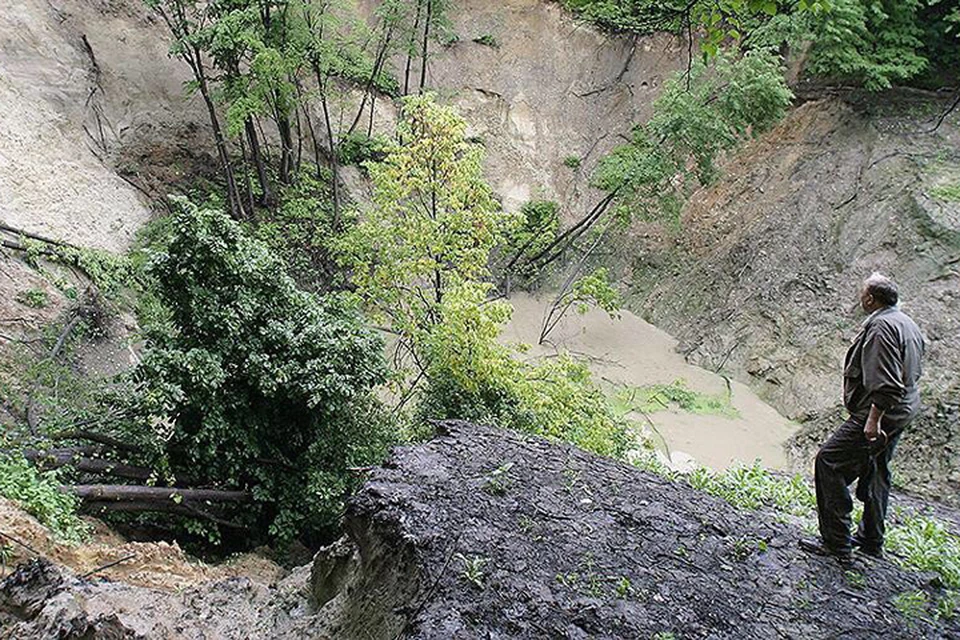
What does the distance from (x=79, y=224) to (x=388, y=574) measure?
431 inches

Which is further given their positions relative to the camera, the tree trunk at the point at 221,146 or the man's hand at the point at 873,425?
the tree trunk at the point at 221,146

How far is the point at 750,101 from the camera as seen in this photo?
14180mm

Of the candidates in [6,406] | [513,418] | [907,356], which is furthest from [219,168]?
[907,356]

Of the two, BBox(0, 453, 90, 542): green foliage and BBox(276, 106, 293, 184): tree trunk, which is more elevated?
BBox(276, 106, 293, 184): tree trunk

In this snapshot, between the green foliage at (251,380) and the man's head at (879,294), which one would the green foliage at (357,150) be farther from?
the man's head at (879,294)

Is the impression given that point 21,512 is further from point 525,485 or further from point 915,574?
point 915,574

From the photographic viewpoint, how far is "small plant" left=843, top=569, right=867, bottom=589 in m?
4.47

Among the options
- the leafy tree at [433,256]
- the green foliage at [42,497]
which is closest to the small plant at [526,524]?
the green foliage at [42,497]

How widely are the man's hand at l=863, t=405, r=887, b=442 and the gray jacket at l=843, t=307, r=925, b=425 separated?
4 centimetres

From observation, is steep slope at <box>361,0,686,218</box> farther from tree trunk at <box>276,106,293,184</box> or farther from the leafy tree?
the leafy tree

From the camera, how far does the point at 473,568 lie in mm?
4137

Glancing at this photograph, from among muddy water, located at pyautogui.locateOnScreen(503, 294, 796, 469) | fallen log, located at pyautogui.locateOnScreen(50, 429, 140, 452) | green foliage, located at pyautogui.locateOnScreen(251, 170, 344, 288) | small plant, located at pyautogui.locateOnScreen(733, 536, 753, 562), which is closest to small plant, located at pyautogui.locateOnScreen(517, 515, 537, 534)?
small plant, located at pyautogui.locateOnScreen(733, 536, 753, 562)

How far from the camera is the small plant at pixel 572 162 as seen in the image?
1933cm

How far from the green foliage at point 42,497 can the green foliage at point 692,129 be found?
12778mm
